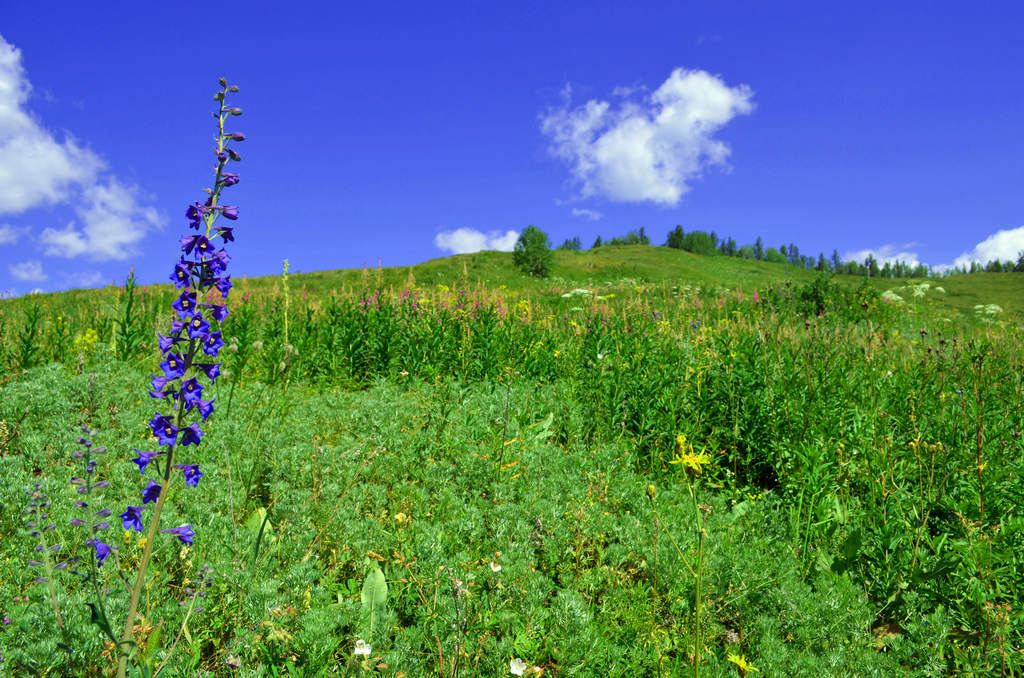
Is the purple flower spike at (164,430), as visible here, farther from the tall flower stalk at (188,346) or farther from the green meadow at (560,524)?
the green meadow at (560,524)

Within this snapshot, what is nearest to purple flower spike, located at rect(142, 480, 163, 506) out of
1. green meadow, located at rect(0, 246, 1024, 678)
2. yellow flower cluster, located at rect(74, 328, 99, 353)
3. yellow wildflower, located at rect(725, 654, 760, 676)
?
green meadow, located at rect(0, 246, 1024, 678)

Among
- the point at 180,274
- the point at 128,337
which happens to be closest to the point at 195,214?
the point at 180,274

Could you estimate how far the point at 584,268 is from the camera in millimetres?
52094

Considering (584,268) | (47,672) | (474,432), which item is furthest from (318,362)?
(584,268)

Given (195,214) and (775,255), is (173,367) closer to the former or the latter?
(195,214)

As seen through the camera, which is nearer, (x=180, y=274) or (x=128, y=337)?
(x=180, y=274)

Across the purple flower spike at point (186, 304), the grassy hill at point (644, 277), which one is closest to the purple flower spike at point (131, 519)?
the purple flower spike at point (186, 304)

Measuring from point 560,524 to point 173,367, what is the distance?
263 cm

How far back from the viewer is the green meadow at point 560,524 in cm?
267

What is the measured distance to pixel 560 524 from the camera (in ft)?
11.8

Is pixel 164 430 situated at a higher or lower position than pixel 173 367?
lower

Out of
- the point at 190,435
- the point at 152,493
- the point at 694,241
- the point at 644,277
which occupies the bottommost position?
the point at 152,493

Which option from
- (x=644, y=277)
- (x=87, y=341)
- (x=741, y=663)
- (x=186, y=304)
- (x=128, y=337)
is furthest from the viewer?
(x=644, y=277)

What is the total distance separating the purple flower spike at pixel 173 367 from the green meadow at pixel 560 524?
98cm
